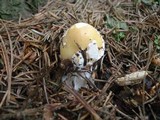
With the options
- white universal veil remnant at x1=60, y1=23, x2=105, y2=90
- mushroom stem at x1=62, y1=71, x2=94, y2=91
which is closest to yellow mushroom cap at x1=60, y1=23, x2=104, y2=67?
white universal veil remnant at x1=60, y1=23, x2=105, y2=90

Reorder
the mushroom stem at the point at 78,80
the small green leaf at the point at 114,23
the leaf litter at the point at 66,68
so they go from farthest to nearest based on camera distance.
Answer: the small green leaf at the point at 114,23 < the mushroom stem at the point at 78,80 < the leaf litter at the point at 66,68

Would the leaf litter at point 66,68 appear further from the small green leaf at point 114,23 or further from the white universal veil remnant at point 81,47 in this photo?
the white universal veil remnant at point 81,47

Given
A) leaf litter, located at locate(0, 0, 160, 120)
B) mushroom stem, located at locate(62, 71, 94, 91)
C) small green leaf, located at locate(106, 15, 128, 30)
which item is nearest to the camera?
leaf litter, located at locate(0, 0, 160, 120)

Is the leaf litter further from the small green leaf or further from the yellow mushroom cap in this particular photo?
the yellow mushroom cap

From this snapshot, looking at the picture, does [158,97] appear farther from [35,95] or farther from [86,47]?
[35,95]

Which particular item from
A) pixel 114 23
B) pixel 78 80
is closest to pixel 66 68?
pixel 78 80

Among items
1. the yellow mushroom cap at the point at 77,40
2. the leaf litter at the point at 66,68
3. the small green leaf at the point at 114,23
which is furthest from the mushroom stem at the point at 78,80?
the small green leaf at the point at 114,23

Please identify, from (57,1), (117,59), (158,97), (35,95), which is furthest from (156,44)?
(35,95)
